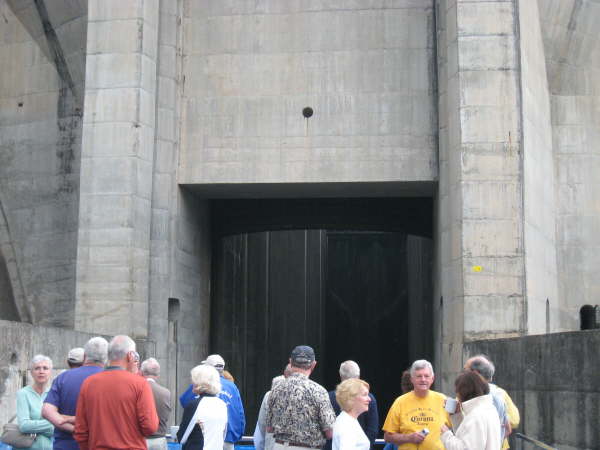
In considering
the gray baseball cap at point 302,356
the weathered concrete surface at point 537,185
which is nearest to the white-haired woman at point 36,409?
the gray baseball cap at point 302,356

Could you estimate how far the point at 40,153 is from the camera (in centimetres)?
1809

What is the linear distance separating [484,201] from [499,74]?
209 centimetres

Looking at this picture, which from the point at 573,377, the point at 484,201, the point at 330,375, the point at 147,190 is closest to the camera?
the point at 573,377

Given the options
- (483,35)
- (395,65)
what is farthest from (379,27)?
(483,35)

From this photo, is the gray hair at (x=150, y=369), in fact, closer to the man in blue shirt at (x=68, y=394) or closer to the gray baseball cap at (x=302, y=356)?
the man in blue shirt at (x=68, y=394)

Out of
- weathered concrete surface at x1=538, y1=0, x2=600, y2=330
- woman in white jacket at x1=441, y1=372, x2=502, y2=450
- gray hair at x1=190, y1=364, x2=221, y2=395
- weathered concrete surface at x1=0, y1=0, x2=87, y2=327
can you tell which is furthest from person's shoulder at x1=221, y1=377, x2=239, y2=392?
weathered concrete surface at x1=538, y1=0, x2=600, y2=330

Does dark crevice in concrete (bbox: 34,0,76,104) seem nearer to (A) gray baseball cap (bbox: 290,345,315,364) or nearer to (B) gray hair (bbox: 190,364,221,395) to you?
(B) gray hair (bbox: 190,364,221,395)

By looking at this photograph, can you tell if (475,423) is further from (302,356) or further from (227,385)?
(227,385)

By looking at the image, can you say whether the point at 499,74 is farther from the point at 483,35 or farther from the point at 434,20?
the point at 434,20

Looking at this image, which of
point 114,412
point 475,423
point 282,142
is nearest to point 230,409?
point 114,412

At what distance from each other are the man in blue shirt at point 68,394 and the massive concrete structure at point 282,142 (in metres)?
9.49

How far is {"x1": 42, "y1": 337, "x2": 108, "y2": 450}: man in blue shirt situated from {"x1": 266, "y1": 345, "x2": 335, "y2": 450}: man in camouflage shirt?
1.16 metres

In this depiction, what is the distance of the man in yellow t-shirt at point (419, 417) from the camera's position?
6633 mm

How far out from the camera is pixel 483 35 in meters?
15.4
